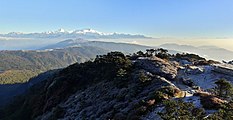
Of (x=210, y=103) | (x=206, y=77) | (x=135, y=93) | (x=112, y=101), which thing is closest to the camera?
(x=210, y=103)

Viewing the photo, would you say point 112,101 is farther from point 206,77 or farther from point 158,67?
point 206,77

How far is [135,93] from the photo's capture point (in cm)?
6669

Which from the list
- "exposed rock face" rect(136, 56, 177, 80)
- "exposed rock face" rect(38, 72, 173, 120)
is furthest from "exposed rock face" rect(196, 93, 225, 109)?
"exposed rock face" rect(136, 56, 177, 80)

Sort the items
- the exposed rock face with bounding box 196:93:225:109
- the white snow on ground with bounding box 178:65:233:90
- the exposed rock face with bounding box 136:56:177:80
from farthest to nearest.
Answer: the exposed rock face with bounding box 136:56:177:80
the white snow on ground with bounding box 178:65:233:90
the exposed rock face with bounding box 196:93:225:109

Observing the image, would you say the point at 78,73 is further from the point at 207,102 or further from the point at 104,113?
the point at 207,102

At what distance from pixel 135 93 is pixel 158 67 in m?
21.8

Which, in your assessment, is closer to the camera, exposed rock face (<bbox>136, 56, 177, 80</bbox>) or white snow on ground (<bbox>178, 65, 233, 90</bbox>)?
white snow on ground (<bbox>178, 65, 233, 90</bbox>)

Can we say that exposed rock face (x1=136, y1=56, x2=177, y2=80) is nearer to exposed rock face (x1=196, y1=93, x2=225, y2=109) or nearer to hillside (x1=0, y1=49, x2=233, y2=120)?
hillside (x1=0, y1=49, x2=233, y2=120)

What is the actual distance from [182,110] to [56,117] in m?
45.9

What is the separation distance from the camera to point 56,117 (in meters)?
78.9

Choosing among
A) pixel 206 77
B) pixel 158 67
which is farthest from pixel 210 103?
pixel 206 77

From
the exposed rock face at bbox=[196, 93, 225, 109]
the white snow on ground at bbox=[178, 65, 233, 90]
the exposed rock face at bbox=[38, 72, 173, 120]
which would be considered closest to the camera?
the exposed rock face at bbox=[196, 93, 225, 109]

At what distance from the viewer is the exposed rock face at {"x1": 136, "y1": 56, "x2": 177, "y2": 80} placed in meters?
81.8

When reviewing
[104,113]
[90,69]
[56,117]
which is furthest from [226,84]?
[90,69]
